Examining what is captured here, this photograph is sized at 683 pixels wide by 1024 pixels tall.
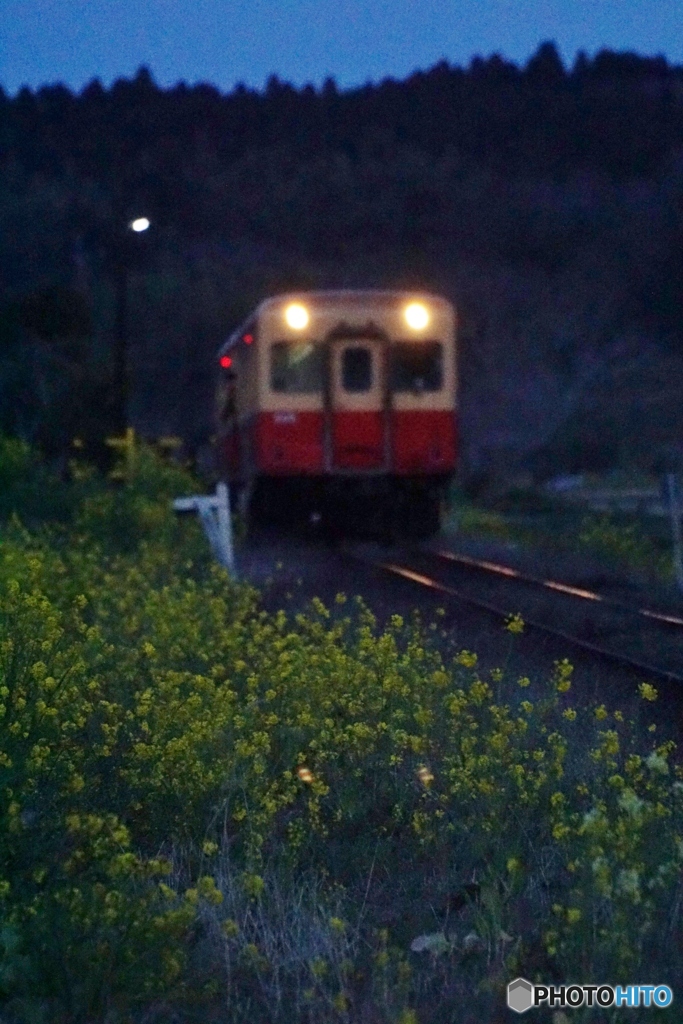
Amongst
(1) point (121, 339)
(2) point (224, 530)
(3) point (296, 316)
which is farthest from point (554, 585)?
(1) point (121, 339)

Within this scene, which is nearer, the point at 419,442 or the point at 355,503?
the point at 419,442

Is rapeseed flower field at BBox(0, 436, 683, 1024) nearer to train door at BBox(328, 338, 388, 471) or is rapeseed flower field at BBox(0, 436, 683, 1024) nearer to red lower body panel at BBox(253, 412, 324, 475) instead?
red lower body panel at BBox(253, 412, 324, 475)

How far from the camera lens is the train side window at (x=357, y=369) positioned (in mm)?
20094

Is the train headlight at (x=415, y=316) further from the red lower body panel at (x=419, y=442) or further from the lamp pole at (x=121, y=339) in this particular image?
the lamp pole at (x=121, y=339)

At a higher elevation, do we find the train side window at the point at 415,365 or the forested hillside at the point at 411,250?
the forested hillside at the point at 411,250

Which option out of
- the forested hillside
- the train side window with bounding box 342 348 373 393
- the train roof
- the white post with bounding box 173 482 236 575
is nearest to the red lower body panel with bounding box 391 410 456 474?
the train side window with bounding box 342 348 373 393

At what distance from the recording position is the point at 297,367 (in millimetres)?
20062

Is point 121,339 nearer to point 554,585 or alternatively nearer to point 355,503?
point 355,503

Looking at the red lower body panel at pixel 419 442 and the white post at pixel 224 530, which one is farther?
the red lower body panel at pixel 419 442

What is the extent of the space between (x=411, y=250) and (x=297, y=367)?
129 ft

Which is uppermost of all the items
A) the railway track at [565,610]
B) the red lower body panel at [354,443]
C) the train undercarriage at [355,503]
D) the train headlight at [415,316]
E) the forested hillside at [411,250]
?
the forested hillside at [411,250]

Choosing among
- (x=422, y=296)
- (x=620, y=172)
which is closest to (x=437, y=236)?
(x=620, y=172)

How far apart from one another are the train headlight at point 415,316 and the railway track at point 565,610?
3.24 meters

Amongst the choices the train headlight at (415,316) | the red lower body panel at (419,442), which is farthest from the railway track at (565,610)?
the train headlight at (415,316)
